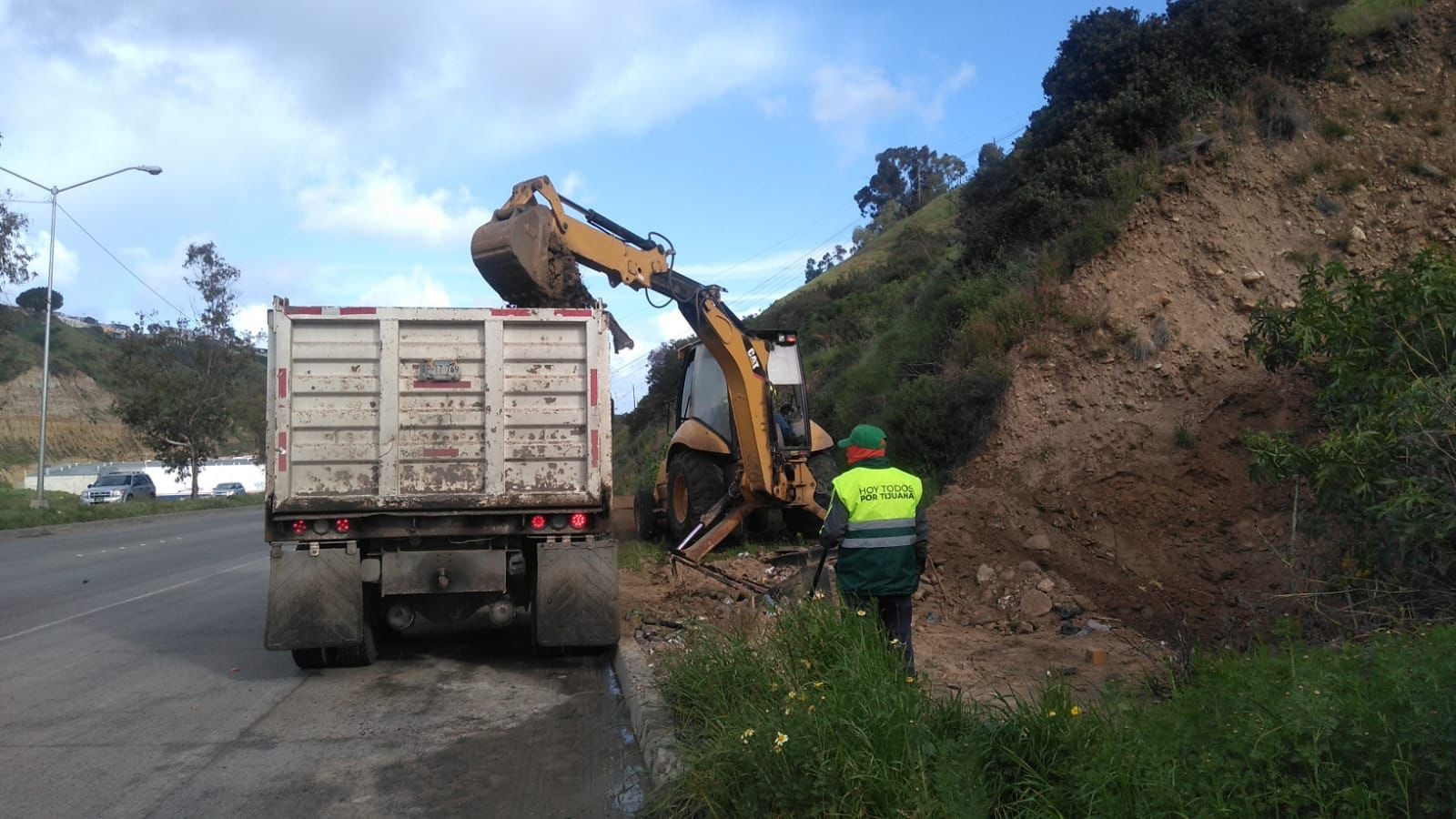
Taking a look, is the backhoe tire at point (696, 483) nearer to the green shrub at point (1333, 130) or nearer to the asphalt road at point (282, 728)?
the asphalt road at point (282, 728)

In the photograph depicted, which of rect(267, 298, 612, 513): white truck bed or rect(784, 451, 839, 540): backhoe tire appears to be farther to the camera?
rect(784, 451, 839, 540): backhoe tire

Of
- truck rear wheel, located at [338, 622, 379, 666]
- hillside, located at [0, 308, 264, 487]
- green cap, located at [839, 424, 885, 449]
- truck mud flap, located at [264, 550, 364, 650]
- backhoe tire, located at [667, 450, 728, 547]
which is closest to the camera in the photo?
green cap, located at [839, 424, 885, 449]

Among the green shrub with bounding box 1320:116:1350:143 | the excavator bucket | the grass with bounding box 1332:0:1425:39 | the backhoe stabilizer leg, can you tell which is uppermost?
the grass with bounding box 1332:0:1425:39

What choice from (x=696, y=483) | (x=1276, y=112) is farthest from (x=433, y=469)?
(x=1276, y=112)

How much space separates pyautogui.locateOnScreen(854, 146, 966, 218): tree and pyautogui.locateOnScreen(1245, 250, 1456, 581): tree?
68042mm

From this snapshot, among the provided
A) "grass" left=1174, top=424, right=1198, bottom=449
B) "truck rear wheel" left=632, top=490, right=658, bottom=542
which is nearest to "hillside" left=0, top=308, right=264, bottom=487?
"truck rear wheel" left=632, top=490, right=658, bottom=542

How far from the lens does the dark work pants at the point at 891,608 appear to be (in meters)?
6.22

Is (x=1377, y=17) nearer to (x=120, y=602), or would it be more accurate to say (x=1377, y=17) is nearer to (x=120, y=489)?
(x=120, y=602)

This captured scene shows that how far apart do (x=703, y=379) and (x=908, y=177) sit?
69645mm

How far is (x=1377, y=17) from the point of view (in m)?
15.2

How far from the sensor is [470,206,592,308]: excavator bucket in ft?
32.3

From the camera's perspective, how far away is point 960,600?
9.57 meters

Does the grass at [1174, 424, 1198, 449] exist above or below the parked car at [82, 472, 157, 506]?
below

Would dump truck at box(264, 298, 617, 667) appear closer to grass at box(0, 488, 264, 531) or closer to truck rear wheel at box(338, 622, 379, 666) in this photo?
truck rear wheel at box(338, 622, 379, 666)
